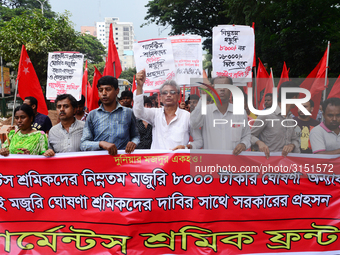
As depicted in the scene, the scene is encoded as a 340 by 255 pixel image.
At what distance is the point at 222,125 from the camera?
9.98 ft

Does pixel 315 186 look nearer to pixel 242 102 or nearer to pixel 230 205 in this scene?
pixel 230 205

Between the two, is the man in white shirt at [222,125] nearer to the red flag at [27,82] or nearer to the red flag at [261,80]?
the red flag at [27,82]

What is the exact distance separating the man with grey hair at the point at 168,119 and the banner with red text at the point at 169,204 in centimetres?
42

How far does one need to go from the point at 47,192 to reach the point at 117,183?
64cm

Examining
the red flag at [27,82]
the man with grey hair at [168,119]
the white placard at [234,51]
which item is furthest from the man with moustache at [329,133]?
the red flag at [27,82]

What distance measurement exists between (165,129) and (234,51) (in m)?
2.60

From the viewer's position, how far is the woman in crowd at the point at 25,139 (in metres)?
2.94

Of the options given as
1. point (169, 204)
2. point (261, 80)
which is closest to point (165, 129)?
point (169, 204)

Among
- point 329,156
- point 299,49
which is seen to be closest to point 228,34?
point 329,156

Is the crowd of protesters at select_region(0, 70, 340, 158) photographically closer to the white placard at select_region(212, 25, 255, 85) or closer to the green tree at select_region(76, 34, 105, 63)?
the white placard at select_region(212, 25, 255, 85)

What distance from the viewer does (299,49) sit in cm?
1202

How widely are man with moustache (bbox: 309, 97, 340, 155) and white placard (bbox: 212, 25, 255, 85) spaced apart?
2.24 metres

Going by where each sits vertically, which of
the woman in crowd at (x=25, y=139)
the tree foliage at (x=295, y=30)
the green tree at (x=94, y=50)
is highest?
the green tree at (x=94, y=50)

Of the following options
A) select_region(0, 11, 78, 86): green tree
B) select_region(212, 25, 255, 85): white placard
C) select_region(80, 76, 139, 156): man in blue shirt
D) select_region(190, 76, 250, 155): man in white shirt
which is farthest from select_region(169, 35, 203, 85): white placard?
select_region(0, 11, 78, 86): green tree
